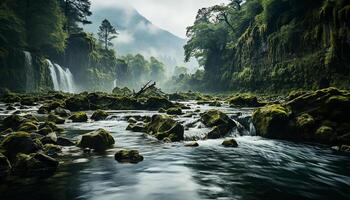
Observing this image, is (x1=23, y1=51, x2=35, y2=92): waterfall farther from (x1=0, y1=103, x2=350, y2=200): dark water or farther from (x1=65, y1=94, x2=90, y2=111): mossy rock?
(x1=0, y1=103, x2=350, y2=200): dark water

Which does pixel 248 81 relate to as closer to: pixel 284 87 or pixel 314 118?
pixel 284 87

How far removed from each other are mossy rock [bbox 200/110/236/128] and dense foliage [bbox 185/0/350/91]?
19065 mm

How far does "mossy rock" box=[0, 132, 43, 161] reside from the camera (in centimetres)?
934

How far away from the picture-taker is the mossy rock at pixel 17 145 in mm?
9342

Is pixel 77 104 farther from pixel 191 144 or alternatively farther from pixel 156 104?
pixel 191 144

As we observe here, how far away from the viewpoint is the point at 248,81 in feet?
176

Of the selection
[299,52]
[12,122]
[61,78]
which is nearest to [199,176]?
[12,122]

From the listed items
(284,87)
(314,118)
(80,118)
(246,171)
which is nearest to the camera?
(246,171)

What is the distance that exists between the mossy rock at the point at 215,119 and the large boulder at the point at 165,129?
2.22 m

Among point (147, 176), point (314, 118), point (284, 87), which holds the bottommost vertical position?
point (147, 176)

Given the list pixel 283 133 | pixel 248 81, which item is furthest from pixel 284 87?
pixel 283 133

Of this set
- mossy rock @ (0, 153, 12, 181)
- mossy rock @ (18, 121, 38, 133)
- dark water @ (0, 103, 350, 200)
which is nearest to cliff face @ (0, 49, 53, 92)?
mossy rock @ (18, 121, 38, 133)

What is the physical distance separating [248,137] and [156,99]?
56.1ft

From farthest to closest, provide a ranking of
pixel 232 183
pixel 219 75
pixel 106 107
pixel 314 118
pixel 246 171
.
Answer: pixel 219 75 < pixel 106 107 < pixel 314 118 < pixel 246 171 < pixel 232 183
